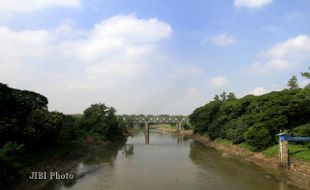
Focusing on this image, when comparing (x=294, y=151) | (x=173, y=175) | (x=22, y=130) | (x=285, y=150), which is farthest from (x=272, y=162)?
(x=22, y=130)

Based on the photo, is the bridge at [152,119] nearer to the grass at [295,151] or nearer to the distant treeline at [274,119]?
the distant treeline at [274,119]

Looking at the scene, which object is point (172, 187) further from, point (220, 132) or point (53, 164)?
point (220, 132)

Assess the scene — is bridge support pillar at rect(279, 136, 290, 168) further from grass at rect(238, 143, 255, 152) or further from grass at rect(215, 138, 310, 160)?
grass at rect(238, 143, 255, 152)

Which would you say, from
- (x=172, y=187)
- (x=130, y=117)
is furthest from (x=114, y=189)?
(x=130, y=117)

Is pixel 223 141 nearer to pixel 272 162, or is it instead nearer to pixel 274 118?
pixel 274 118

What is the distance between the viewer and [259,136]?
148ft

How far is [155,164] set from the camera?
150 ft

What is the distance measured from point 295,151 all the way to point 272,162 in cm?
327

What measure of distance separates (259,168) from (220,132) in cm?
2766

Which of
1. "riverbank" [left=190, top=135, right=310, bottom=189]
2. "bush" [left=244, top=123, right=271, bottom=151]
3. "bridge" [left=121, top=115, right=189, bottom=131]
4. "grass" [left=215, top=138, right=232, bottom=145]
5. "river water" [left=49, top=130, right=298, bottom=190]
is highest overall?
"bridge" [left=121, top=115, right=189, bottom=131]

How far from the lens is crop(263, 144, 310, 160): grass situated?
115ft

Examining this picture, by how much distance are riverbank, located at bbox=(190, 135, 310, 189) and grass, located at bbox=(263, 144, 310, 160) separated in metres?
0.51

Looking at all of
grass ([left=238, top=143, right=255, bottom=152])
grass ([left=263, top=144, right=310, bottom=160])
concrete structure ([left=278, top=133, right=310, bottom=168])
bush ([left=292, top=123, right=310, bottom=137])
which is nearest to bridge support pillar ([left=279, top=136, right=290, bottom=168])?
concrete structure ([left=278, top=133, right=310, bottom=168])

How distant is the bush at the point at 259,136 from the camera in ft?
147
